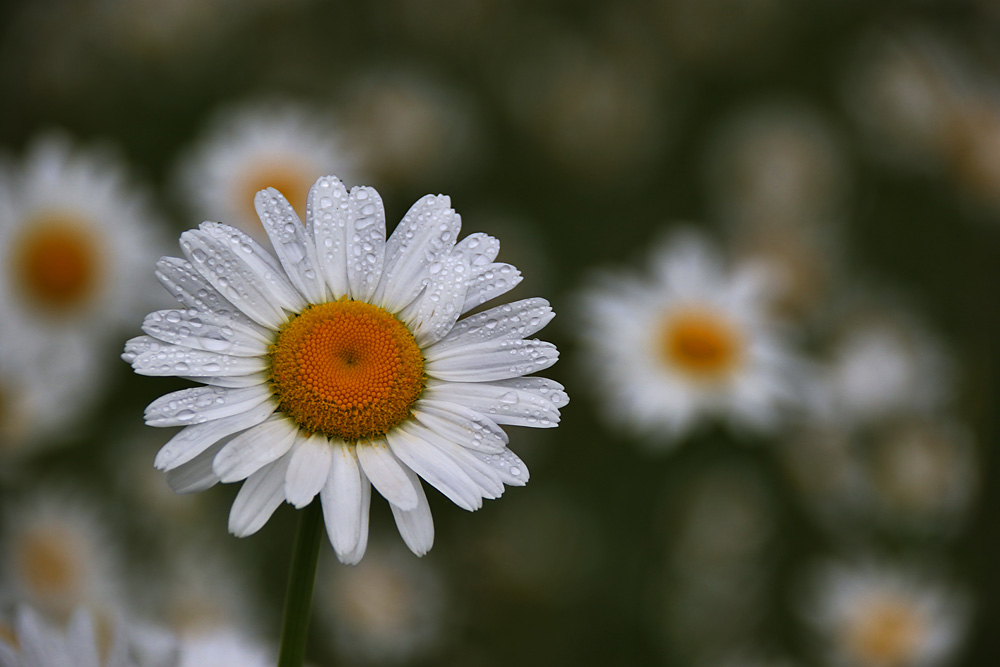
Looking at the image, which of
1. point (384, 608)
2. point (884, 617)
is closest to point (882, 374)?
point (884, 617)

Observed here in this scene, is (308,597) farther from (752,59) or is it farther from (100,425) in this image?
(752,59)

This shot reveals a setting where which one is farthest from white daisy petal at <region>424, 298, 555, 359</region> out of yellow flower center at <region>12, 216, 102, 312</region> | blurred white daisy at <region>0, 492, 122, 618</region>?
yellow flower center at <region>12, 216, 102, 312</region>

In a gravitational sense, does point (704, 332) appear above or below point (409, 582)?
above

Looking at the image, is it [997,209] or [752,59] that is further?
[752,59]

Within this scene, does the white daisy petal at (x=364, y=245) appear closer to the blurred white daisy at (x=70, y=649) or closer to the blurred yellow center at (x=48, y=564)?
the blurred white daisy at (x=70, y=649)

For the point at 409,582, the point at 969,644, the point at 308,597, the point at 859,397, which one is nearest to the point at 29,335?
the point at 409,582

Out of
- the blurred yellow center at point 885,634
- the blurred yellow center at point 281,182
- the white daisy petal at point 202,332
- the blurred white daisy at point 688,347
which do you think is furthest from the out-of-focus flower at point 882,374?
the white daisy petal at point 202,332

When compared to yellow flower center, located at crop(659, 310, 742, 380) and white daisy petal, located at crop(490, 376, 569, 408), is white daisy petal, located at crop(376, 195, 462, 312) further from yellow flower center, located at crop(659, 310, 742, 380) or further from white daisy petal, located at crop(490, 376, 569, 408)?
yellow flower center, located at crop(659, 310, 742, 380)
